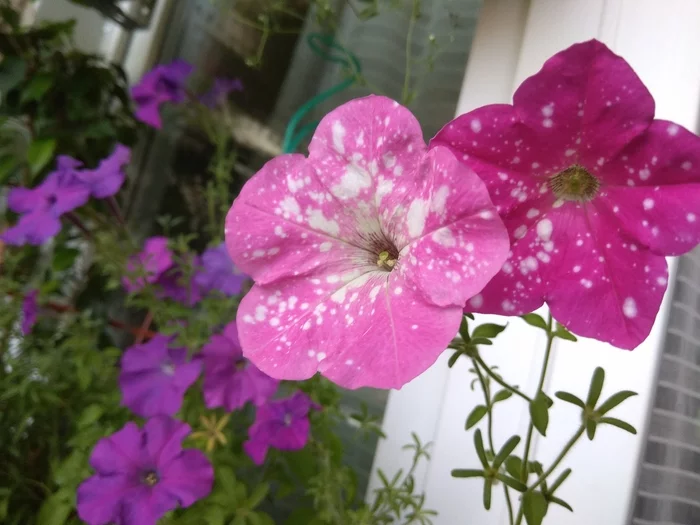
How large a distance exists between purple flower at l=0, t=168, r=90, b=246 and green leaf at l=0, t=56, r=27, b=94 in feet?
0.82

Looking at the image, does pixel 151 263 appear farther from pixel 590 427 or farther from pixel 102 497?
pixel 590 427

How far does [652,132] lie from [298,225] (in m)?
0.20

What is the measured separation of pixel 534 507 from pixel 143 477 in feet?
1.39

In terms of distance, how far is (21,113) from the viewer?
0.94m

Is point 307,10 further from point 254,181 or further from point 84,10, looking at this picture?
point 254,181

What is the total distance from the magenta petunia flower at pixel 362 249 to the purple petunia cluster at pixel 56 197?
1.68 feet

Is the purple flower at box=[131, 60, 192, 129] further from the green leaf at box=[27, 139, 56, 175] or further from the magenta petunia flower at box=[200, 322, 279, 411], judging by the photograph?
the magenta petunia flower at box=[200, 322, 279, 411]

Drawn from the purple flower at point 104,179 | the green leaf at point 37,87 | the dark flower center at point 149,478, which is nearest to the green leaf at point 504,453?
the dark flower center at point 149,478

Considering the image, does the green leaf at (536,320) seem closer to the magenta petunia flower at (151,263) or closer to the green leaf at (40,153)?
the magenta petunia flower at (151,263)

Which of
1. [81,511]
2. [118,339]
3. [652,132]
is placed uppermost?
[652,132]

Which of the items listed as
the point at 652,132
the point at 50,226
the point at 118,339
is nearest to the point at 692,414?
the point at 652,132

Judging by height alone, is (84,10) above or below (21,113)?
above

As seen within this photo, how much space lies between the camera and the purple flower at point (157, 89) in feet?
3.00

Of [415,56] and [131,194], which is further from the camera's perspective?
[131,194]
